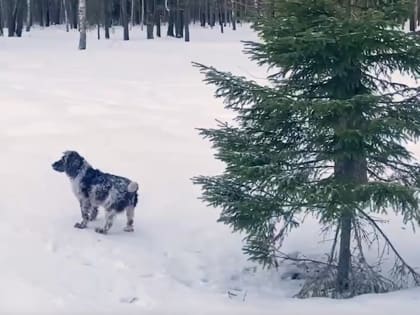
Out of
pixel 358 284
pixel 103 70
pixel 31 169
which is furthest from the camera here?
pixel 103 70

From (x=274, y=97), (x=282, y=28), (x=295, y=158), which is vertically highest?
(x=282, y=28)

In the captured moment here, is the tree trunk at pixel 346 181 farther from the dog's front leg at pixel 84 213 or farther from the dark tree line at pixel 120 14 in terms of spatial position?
the dark tree line at pixel 120 14

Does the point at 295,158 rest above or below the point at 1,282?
above

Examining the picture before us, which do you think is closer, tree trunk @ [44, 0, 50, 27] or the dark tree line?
the dark tree line

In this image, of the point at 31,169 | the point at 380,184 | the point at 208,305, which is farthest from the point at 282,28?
the point at 31,169

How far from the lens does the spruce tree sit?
234 inches

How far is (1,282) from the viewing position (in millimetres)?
6090

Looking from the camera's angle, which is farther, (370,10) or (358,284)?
(358,284)

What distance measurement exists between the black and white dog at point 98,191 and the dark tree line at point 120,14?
104 ft

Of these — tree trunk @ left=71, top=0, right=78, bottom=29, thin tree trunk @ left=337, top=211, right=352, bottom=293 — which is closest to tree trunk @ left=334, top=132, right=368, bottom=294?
thin tree trunk @ left=337, top=211, right=352, bottom=293

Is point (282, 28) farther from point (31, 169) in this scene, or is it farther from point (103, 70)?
point (103, 70)

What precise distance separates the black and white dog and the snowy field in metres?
0.21

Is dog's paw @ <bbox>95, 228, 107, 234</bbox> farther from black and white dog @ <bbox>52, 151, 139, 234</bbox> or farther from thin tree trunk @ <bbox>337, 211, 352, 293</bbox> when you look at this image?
thin tree trunk @ <bbox>337, 211, 352, 293</bbox>

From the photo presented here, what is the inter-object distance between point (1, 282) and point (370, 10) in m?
3.69
